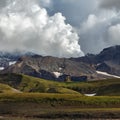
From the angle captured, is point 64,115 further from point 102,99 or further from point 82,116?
point 102,99

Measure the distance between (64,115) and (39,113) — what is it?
17.6m

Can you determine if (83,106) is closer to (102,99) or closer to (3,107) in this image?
(102,99)

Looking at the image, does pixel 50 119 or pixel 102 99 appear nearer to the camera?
pixel 50 119

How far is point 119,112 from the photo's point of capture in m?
160

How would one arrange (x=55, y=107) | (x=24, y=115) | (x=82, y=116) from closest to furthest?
(x=82, y=116)
(x=24, y=115)
(x=55, y=107)

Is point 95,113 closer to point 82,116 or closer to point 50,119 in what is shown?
point 82,116

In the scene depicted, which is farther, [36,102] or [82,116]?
[36,102]

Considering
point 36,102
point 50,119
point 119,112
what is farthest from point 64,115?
point 36,102

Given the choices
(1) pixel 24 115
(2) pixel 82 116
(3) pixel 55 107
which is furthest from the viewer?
(3) pixel 55 107

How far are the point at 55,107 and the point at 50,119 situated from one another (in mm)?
29686

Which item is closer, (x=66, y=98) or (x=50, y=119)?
(x=50, y=119)

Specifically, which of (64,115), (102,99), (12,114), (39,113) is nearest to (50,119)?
(64,115)

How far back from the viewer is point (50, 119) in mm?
159500

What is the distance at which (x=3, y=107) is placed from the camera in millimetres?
198625
